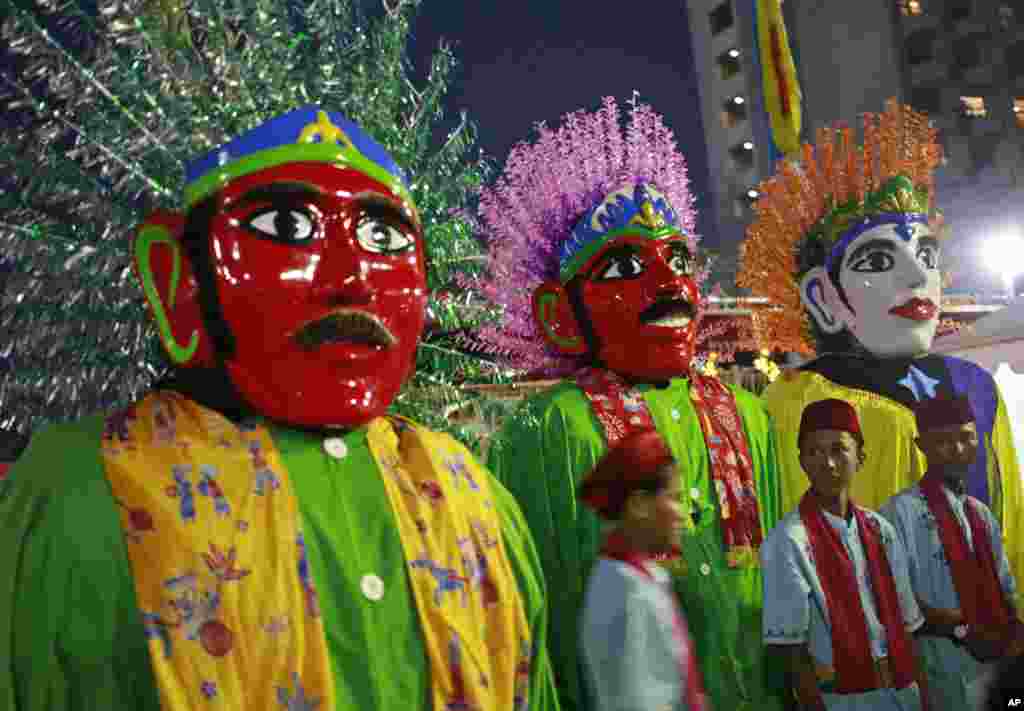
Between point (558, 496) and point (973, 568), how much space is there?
129cm

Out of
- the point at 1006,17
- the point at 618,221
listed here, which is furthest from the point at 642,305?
the point at 1006,17

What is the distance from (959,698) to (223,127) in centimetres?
252

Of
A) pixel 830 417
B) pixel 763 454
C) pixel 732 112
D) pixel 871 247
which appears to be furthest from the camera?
pixel 732 112

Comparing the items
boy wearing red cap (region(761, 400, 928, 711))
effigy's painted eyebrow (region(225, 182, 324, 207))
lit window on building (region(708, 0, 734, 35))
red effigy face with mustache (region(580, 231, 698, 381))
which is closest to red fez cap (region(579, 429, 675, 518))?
boy wearing red cap (region(761, 400, 928, 711))

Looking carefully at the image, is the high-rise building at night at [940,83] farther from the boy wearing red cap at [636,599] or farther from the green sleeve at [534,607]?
the green sleeve at [534,607]

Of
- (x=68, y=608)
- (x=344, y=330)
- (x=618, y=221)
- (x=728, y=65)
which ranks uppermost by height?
(x=728, y=65)

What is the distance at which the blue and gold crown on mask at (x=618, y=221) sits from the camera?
281cm

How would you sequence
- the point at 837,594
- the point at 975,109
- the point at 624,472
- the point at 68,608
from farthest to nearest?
the point at 975,109 < the point at 837,594 < the point at 624,472 < the point at 68,608

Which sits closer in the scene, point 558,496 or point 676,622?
point 676,622

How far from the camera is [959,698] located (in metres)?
2.70

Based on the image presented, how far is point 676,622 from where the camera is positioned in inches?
71.4

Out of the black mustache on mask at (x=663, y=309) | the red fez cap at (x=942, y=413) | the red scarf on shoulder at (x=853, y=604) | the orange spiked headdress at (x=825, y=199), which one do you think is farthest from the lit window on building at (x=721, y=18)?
the red scarf on shoulder at (x=853, y=604)

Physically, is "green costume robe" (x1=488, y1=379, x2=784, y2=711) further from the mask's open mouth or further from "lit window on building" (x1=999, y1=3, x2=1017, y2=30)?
"lit window on building" (x1=999, y1=3, x2=1017, y2=30)

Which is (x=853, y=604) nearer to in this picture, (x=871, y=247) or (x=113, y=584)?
(x=871, y=247)
